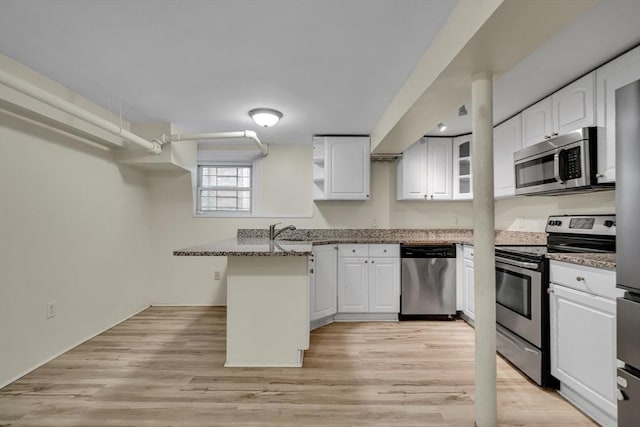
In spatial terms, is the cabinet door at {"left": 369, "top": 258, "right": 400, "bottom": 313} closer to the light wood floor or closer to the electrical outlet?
the light wood floor

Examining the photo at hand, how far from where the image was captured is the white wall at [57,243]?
212cm

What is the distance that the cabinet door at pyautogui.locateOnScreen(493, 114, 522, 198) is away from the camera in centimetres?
284

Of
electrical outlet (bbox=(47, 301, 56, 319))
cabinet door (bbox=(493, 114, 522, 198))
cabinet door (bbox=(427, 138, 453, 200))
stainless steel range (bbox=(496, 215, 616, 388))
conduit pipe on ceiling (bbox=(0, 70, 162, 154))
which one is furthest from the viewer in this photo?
cabinet door (bbox=(427, 138, 453, 200))

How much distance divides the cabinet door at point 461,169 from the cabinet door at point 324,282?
171cm

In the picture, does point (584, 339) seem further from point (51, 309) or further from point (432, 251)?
point (51, 309)

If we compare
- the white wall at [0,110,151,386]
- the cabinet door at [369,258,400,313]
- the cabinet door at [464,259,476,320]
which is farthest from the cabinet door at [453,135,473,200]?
the white wall at [0,110,151,386]

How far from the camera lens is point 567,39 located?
1712 millimetres

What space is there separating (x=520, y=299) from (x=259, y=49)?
2.51m

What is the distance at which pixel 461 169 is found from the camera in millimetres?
3723

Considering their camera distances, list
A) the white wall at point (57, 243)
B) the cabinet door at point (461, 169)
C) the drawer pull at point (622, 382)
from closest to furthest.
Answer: the drawer pull at point (622, 382), the white wall at point (57, 243), the cabinet door at point (461, 169)

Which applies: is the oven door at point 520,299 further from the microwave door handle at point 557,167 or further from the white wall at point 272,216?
the white wall at point 272,216

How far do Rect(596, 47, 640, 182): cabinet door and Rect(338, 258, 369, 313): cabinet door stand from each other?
2148 mm

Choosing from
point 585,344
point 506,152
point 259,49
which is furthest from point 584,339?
point 259,49

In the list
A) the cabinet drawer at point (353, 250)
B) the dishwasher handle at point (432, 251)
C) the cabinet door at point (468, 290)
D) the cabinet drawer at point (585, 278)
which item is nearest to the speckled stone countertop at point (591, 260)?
the cabinet drawer at point (585, 278)
